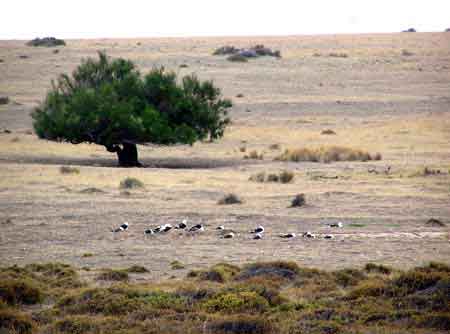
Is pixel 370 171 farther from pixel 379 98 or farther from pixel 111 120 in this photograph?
pixel 379 98

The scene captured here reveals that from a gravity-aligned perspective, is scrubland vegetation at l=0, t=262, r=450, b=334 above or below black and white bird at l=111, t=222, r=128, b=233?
above

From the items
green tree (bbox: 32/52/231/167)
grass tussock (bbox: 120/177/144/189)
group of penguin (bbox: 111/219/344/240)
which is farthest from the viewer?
green tree (bbox: 32/52/231/167)

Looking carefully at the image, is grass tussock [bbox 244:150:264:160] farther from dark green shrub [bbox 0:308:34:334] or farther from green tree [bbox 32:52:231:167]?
dark green shrub [bbox 0:308:34:334]

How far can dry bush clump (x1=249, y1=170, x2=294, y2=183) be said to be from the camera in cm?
2864

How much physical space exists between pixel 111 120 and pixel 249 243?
13.9 meters

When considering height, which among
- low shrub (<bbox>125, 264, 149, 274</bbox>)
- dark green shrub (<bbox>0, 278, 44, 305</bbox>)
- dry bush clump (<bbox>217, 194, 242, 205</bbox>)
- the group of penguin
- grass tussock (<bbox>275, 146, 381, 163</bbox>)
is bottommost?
grass tussock (<bbox>275, 146, 381, 163</bbox>)

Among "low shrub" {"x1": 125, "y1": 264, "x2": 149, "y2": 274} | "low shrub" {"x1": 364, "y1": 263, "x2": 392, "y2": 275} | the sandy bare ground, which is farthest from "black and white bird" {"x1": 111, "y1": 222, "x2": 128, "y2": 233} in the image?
"low shrub" {"x1": 364, "y1": 263, "x2": 392, "y2": 275}

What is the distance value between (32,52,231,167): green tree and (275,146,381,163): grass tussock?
307cm

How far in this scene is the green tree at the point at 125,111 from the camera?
3195 centimetres

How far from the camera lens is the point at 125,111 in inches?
1257

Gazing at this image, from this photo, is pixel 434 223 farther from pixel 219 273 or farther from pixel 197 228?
pixel 219 273

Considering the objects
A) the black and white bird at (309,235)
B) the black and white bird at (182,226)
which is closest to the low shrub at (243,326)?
the black and white bird at (309,235)

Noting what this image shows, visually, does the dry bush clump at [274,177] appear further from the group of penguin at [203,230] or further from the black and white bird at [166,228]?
the black and white bird at [166,228]

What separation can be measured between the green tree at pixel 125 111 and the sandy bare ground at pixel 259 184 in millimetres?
1189
